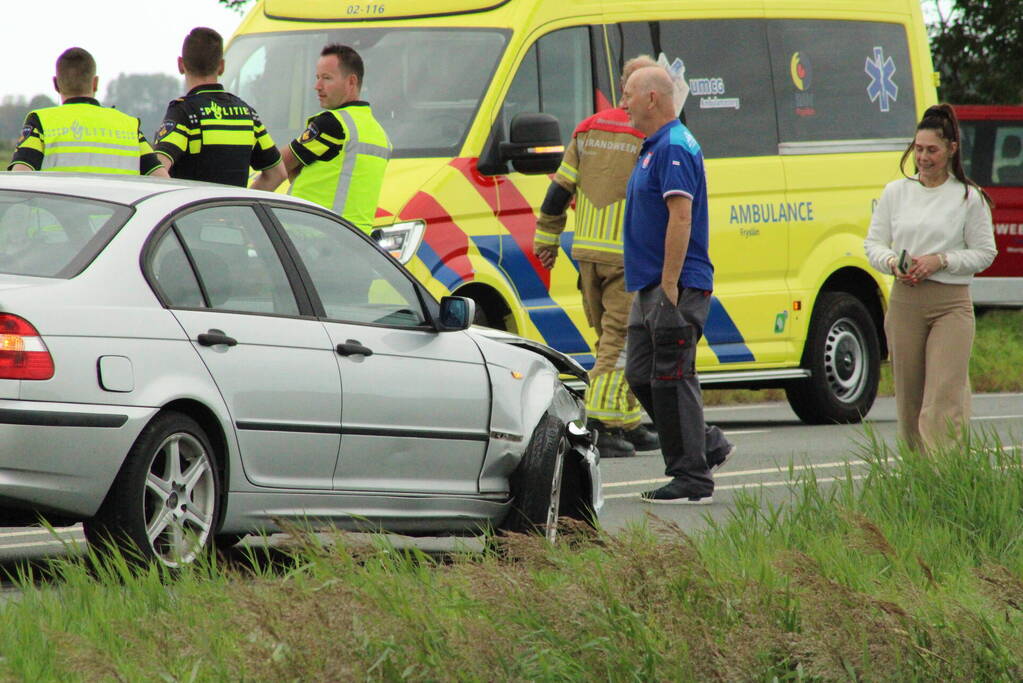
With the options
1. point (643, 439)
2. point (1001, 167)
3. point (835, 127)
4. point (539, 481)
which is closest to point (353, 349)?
point (539, 481)

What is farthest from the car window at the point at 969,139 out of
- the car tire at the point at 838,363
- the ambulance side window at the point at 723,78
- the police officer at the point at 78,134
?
the police officer at the point at 78,134

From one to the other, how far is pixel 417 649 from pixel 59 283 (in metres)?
2.20

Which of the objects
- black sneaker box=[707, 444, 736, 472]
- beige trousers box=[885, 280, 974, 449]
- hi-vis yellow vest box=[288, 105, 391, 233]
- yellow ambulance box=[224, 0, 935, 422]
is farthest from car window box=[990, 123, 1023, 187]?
beige trousers box=[885, 280, 974, 449]

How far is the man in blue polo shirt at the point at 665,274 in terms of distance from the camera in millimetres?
8758

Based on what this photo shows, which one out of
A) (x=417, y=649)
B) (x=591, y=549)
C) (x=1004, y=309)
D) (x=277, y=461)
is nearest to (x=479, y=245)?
(x=277, y=461)

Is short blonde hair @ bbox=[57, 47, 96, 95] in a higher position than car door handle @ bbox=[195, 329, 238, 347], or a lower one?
higher

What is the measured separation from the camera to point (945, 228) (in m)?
8.57

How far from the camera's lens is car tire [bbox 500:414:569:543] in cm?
727

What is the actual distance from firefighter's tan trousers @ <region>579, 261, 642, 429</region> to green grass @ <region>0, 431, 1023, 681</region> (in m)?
4.89

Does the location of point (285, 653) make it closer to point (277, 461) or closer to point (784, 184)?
point (277, 461)

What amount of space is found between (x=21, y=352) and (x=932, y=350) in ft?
14.6

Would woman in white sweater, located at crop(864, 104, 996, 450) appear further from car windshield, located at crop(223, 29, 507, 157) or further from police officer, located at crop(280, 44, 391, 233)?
car windshield, located at crop(223, 29, 507, 157)

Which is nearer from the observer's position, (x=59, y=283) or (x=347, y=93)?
(x=59, y=283)

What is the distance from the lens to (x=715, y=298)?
12.3 m
